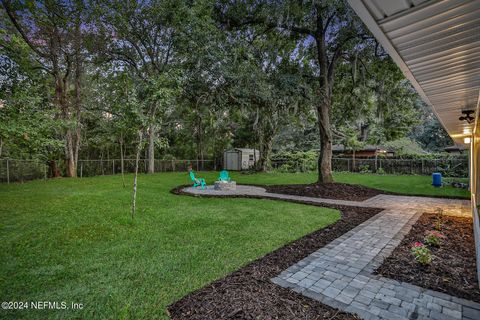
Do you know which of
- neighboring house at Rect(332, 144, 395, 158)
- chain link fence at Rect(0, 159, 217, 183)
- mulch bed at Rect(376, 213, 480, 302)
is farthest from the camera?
neighboring house at Rect(332, 144, 395, 158)

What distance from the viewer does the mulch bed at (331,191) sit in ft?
26.6

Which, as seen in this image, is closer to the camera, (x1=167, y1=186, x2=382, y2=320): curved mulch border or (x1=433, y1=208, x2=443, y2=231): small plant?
(x1=167, y1=186, x2=382, y2=320): curved mulch border

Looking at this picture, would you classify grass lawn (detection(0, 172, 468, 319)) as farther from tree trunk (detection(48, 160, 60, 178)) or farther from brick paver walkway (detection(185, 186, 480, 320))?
tree trunk (detection(48, 160, 60, 178))

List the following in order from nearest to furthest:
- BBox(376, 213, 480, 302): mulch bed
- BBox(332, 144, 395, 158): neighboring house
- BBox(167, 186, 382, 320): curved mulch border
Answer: BBox(167, 186, 382, 320): curved mulch border → BBox(376, 213, 480, 302): mulch bed → BBox(332, 144, 395, 158): neighboring house

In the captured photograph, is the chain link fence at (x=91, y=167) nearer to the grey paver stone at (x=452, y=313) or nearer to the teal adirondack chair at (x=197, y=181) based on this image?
the teal adirondack chair at (x=197, y=181)

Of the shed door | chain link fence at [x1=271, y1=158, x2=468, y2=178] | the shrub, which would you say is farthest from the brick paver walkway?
the shed door

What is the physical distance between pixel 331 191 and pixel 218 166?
1485 centimetres

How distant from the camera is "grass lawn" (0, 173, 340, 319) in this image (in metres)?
2.25

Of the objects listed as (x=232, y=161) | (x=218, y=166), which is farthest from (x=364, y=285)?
(x=218, y=166)

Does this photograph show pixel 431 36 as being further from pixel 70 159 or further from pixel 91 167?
pixel 91 167

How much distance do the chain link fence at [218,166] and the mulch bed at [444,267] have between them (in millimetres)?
14229

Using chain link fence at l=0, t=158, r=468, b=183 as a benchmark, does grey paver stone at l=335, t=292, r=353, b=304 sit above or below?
below

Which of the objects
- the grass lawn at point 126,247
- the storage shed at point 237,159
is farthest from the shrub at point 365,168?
the grass lawn at point 126,247

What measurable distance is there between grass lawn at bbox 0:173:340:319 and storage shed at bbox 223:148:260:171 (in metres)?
14.8
